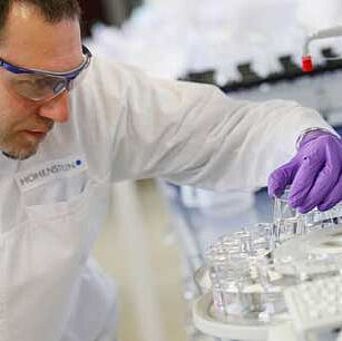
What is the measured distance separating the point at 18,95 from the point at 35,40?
0.12 metres

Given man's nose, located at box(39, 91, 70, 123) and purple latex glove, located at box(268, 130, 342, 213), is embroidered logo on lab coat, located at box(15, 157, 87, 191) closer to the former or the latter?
man's nose, located at box(39, 91, 70, 123)

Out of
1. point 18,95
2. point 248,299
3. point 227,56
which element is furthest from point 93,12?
point 248,299

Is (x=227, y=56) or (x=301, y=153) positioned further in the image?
(x=227, y=56)

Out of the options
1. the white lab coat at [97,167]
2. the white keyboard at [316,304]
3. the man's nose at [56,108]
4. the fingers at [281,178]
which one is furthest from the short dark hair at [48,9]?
the white keyboard at [316,304]

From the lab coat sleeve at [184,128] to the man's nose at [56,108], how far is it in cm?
27

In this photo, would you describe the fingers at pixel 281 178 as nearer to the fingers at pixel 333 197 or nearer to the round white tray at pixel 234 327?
the fingers at pixel 333 197

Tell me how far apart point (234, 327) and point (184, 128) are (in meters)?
0.69

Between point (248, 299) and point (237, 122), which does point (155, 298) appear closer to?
point (237, 122)

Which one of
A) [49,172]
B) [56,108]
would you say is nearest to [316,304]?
[56,108]

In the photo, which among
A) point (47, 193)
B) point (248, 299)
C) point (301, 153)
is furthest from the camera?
point (47, 193)

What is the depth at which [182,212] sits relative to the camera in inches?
96.5

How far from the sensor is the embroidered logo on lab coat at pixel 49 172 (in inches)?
55.8

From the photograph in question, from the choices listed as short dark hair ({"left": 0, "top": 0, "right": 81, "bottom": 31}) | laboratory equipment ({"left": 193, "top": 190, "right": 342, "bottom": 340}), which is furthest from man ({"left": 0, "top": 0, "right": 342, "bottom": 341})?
laboratory equipment ({"left": 193, "top": 190, "right": 342, "bottom": 340})

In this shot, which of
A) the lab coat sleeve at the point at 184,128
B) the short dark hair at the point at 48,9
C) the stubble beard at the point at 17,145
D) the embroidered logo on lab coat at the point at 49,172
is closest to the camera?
the short dark hair at the point at 48,9
